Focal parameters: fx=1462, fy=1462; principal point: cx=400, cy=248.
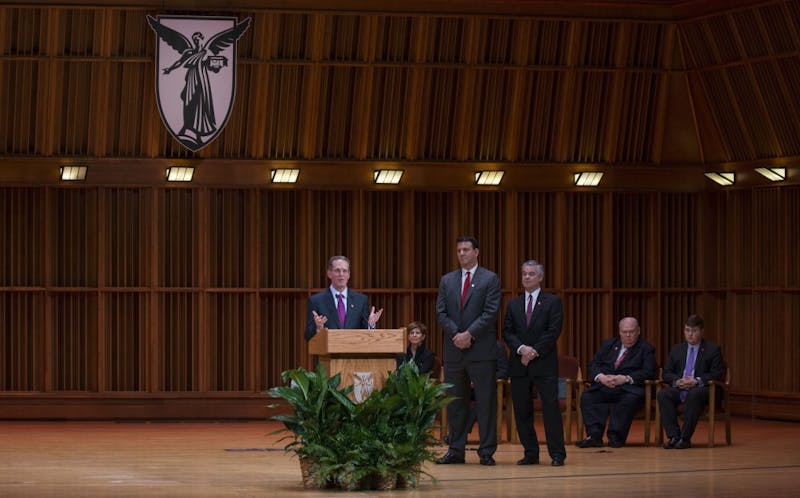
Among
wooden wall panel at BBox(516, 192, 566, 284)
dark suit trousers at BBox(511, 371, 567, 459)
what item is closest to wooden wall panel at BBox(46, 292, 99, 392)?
wooden wall panel at BBox(516, 192, 566, 284)

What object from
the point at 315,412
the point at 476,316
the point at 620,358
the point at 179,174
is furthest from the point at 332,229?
the point at 315,412

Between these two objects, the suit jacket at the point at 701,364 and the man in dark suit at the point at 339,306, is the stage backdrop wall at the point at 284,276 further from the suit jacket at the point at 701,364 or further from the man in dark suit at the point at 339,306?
the man in dark suit at the point at 339,306

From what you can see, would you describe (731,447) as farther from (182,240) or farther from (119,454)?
(182,240)

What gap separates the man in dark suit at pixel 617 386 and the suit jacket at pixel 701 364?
0.56ft

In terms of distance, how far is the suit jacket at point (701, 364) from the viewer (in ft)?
43.0

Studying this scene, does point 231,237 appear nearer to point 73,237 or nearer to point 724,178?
point 73,237

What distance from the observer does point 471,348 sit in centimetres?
1094

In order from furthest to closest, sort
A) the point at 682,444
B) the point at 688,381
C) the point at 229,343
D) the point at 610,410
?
the point at 229,343 → the point at 610,410 → the point at 688,381 → the point at 682,444

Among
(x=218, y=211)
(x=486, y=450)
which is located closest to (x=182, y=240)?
(x=218, y=211)

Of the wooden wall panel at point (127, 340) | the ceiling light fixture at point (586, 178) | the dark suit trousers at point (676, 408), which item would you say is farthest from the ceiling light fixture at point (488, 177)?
the dark suit trousers at point (676, 408)

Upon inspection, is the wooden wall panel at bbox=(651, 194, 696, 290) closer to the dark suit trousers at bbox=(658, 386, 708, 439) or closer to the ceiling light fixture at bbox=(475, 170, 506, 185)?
the ceiling light fixture at bbox=(475, 170, 506, 185)

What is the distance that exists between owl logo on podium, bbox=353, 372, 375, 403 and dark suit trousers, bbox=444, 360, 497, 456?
1.34 m

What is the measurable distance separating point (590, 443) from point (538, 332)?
189cm

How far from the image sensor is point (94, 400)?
1588 centimetres
